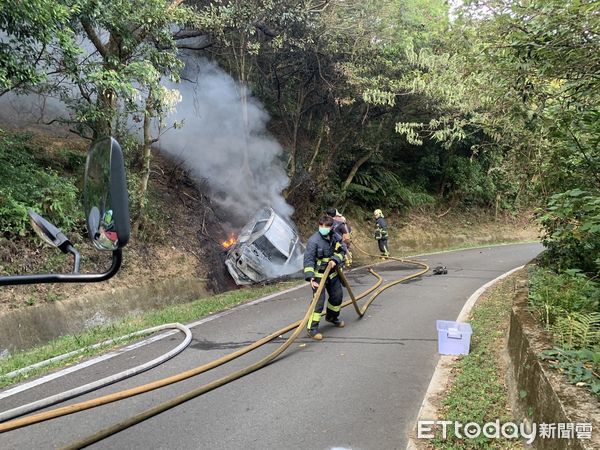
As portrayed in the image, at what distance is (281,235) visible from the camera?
11.1 m

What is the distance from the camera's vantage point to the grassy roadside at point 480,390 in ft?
11.6

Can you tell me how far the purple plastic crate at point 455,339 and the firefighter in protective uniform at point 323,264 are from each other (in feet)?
5.74

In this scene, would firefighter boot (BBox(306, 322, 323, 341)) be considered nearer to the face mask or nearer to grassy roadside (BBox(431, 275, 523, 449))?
the face mask

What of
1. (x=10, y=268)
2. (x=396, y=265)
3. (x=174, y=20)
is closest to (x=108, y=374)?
(x=10, y=268)

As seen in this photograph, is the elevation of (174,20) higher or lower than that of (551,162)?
higher

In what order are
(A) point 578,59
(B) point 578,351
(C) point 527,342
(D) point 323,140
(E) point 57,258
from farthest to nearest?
(D) point 323,140 → (E) point 57,258 → (A) point 578,59 → (C) point 527,342 → (B) point 578,351

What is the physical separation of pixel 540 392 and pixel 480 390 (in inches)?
44.2

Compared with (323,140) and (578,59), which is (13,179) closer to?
(578,59)

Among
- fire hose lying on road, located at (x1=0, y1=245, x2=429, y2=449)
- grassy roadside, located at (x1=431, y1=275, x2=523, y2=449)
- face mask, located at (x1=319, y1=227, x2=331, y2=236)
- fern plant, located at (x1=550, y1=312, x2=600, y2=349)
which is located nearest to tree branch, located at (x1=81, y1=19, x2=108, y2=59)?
face mask, located at (x1=319, y1=227, x2=331, y2=236)

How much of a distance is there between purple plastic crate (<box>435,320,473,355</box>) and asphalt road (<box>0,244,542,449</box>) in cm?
25

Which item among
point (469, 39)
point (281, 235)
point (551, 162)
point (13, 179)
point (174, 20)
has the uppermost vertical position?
A: point (174, 20)

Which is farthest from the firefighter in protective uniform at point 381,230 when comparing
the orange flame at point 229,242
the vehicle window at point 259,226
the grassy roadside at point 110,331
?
the grassy roadside at point 110,331

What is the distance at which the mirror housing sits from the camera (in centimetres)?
160

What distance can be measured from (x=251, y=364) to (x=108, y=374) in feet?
5.55
